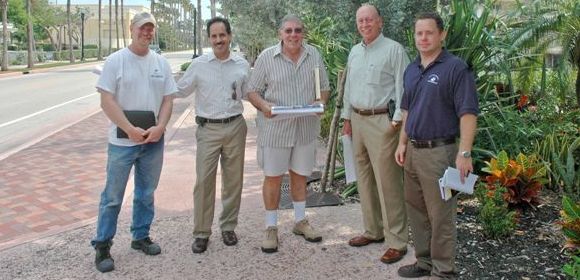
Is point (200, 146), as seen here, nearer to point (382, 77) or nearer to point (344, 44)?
point (382, 77)

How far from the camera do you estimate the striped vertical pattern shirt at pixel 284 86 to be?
4016 mm

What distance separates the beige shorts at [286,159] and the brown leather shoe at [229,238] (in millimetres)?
582

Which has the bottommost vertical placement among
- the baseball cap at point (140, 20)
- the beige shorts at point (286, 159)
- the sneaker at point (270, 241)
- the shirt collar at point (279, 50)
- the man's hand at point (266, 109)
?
the sneaker at point (270, 241)

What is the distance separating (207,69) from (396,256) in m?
1.97

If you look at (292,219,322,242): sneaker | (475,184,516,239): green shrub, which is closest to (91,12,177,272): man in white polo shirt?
(292,219,322,242): sneaker

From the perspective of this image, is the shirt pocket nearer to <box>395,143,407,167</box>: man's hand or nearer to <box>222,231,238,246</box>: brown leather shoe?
<box>395,143,407,167</box>: man's hand

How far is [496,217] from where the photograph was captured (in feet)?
13.2

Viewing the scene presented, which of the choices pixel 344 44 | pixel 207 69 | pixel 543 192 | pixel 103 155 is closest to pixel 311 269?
pixel 207 69

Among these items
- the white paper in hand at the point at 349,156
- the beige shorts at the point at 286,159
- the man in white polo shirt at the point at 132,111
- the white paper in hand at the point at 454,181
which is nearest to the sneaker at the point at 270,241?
the beige shorts at the point at 286,159

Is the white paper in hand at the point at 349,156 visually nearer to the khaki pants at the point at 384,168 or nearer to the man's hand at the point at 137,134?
the khaki pants at the point at 384,168

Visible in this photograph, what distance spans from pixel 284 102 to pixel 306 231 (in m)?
1.10

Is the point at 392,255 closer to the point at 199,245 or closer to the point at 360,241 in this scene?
the point at 360,241

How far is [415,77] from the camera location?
3.30m

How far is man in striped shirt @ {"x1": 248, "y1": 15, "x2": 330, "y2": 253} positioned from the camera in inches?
158
